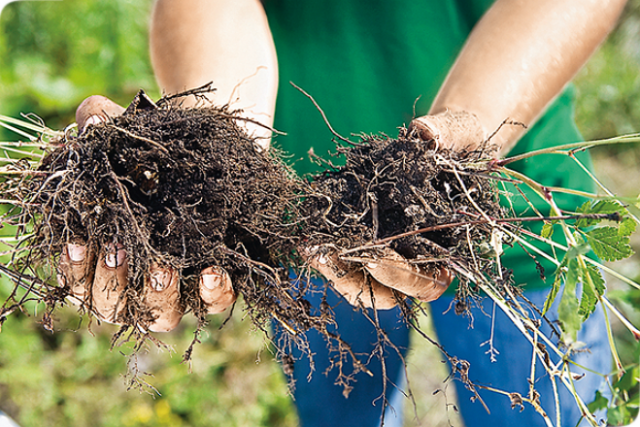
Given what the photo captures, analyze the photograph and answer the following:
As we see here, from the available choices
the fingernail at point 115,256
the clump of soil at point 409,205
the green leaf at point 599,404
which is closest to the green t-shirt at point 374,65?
the clump of soil at point 409,205

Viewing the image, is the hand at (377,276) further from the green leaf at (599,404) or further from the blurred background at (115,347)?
the blurred background at (115,347)

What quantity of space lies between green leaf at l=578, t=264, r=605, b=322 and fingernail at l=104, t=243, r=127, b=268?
0.88m

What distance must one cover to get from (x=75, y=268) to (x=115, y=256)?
0.10 m

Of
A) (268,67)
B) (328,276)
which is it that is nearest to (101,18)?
(268,67)

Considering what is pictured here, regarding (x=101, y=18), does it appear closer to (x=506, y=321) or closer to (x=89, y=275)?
(x=89, y=275)

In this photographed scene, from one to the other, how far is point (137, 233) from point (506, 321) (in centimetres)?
100

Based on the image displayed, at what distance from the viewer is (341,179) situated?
96cm

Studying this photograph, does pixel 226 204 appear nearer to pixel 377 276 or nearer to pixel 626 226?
pixel 377 276

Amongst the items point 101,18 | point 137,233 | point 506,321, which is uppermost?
point 101,18

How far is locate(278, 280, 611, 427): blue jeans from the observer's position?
1190mm

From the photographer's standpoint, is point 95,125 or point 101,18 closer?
point 95,125

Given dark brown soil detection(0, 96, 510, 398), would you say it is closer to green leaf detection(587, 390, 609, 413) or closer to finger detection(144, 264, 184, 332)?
finger detection(144, 264, 184, 332)

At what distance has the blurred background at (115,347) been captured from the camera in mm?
2291

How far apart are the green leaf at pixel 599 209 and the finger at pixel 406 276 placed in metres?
0.31
